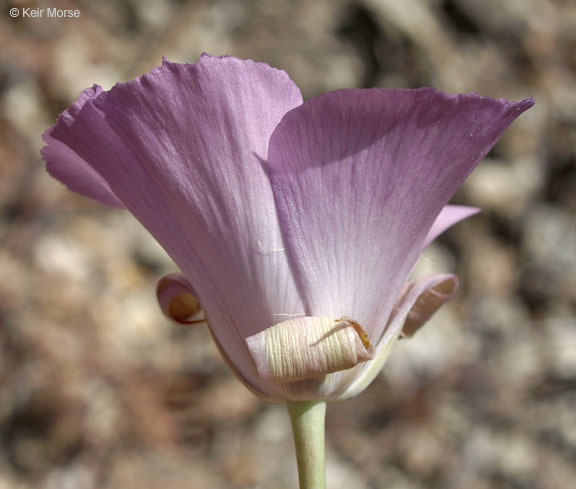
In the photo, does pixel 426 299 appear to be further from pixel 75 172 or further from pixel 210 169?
pixel 75 172

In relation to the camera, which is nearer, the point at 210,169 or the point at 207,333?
the point at 210,169

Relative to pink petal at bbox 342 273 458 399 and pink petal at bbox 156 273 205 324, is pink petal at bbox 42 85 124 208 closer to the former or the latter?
pink petal at bbox 156 273 205 324

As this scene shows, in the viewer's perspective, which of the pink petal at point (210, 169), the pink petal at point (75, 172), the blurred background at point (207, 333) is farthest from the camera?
the blurred background at point (207, 333)

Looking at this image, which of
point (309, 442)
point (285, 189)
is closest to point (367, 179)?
point (285, 189)

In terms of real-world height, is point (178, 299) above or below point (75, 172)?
below

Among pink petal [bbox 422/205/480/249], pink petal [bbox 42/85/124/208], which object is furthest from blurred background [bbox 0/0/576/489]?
pink petal [bbox 422/205/480/249]

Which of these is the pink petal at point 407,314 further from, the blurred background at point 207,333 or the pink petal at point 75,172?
the blurred background at point 207,333

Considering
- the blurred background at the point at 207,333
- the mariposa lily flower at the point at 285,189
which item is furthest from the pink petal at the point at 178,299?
the blurred background at the point at 207,333

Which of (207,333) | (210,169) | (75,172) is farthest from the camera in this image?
(207,333)

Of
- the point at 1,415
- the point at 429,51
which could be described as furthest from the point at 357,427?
the point at 429,51
